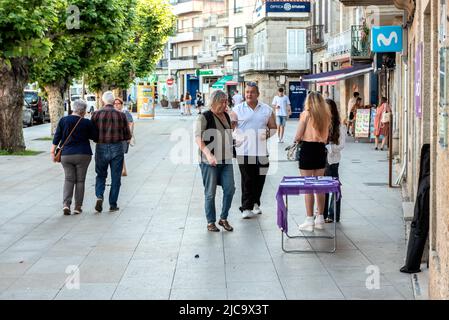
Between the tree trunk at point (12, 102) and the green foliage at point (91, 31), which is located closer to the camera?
the tree trunk at point (12, 102)

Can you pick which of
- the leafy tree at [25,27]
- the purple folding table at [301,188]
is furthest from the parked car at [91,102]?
the purple folding table at [301,188]

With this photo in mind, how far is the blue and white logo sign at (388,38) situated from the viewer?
1698 centimetres

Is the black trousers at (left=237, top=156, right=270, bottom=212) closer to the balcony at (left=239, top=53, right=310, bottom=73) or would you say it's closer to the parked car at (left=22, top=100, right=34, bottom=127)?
the parked car at (left=22, top=100, right=34, bottom=127)

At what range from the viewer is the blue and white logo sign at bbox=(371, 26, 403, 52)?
16984mm

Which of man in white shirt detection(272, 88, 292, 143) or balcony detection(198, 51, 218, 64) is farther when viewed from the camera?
balcony detection(198, 51, 218, 64)

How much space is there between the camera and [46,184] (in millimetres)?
16000

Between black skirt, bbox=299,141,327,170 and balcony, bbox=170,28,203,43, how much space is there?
82.9m

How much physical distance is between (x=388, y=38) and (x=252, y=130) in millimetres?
6582

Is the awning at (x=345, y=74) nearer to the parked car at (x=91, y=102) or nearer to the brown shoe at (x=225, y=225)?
the brown shoe at (x=225, y=225)

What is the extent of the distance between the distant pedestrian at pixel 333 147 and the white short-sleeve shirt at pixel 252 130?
0.95 m

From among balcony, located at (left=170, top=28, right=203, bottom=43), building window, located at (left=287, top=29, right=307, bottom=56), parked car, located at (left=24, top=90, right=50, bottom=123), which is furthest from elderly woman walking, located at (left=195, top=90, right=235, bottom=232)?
balcony, located at (left=170, top=28, right=203, bottom=43)

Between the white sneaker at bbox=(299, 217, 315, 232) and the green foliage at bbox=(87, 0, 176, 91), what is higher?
the green foliage at bbox=(87, 0, 176, 91)

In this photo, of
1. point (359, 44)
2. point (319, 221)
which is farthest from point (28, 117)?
point (319, 221)
